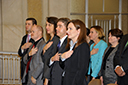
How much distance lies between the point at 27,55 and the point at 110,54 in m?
1.99

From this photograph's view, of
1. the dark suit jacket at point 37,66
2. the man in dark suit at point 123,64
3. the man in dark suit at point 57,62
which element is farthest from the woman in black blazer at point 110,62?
the dark suit jacket at point 37,66

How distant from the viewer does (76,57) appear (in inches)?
120

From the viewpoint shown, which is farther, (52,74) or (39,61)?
(39,61)

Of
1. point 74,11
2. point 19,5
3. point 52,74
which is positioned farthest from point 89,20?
point 52,74

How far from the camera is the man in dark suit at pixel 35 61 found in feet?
15.4

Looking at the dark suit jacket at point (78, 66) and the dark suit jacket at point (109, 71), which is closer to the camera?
the dark suit jacket at point (78, 66)

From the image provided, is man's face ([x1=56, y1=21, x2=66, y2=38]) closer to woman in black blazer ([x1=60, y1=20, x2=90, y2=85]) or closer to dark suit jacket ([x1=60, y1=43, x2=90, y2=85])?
woman in black blazer ([x1=60, y1=20, x2=90, y2=85])

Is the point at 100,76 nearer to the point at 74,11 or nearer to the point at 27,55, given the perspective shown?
the point at 27,55

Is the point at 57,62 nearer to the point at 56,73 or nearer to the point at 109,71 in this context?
the point at 56,73

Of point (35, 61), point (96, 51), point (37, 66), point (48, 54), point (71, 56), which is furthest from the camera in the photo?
point (96, 51)

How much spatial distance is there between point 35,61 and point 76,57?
1991mm

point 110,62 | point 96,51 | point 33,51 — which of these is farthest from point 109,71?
point 33,51

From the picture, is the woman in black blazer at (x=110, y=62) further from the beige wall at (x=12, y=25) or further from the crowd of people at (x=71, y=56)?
the beige wall at (x=12, y=25)

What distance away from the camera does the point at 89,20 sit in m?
8.90
